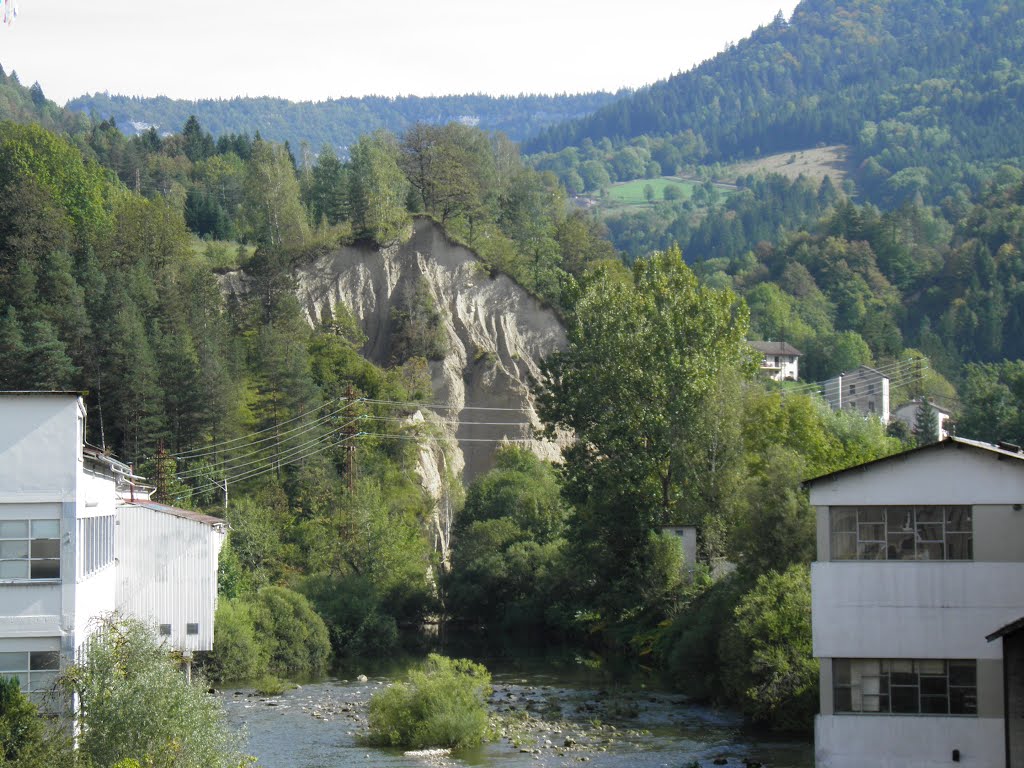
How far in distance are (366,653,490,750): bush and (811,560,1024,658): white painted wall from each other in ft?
43.0

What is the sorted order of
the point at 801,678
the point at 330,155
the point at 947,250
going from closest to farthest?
1. the point at 801,678
2. the point at 330,155
3. the point at 947,250

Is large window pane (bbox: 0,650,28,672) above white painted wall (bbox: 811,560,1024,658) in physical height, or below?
below

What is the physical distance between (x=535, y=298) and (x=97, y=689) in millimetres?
76464

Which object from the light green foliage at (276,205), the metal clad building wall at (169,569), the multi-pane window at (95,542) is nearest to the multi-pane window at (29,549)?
the multi-pane window at (95,542)

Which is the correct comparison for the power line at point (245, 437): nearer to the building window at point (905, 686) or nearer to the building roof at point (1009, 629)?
the building window at point (905, 686)

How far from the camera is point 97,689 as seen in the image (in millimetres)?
28016

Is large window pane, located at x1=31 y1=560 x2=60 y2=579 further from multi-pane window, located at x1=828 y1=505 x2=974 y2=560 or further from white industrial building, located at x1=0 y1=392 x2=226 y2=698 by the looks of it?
multi-pane window, located at x1=828 y1=505 x2=974 y2=560

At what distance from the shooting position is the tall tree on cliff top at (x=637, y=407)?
60469 mm

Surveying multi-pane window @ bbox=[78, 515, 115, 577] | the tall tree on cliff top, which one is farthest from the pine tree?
multi-pane window @ bbox=[78, 515, 115, 577]

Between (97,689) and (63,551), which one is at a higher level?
(63,551)

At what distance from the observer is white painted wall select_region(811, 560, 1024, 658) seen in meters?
29.4

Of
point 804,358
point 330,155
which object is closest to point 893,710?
point 330,155

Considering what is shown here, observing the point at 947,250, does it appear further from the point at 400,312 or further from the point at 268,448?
the point at 268,448

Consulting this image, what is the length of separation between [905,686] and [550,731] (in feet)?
47.9
